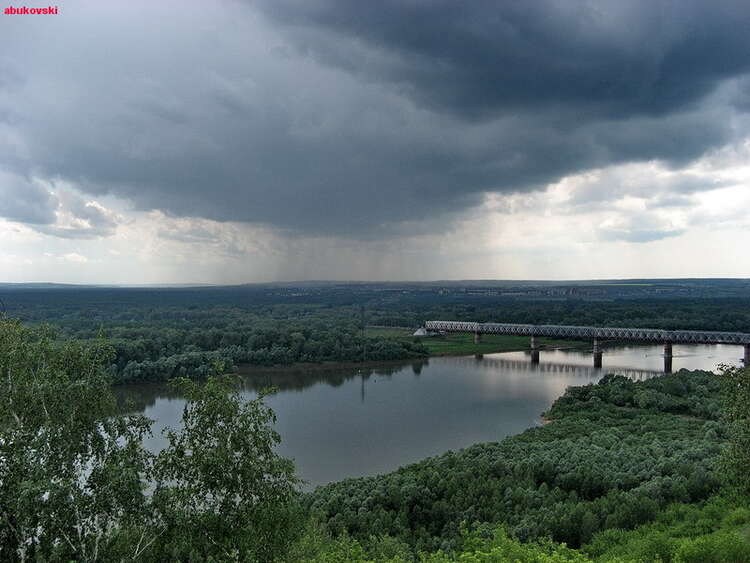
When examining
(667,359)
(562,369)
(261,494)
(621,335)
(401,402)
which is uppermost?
(261,494)

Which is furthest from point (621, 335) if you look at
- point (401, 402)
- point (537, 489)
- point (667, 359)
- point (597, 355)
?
point (537, 489)

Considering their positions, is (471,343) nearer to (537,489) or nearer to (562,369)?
(562,369)

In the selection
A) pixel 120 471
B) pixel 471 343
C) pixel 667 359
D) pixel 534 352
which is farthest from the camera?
pixel 471 343

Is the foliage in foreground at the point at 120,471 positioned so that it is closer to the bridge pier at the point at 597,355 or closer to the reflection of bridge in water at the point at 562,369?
the reflection of bridge in water at the point at 562,369

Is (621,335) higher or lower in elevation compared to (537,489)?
higher

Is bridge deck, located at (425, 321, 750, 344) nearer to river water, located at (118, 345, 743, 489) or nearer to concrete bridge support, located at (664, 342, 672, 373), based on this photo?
concrete bridge support, located at (664, 342, 672, 373)

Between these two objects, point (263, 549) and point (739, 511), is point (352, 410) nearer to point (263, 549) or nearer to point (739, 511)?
point (739, 511)

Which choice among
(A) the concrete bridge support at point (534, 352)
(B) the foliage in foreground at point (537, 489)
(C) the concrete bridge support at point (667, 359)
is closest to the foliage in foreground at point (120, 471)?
(B) the foliage in foreground at point (537, 489)
